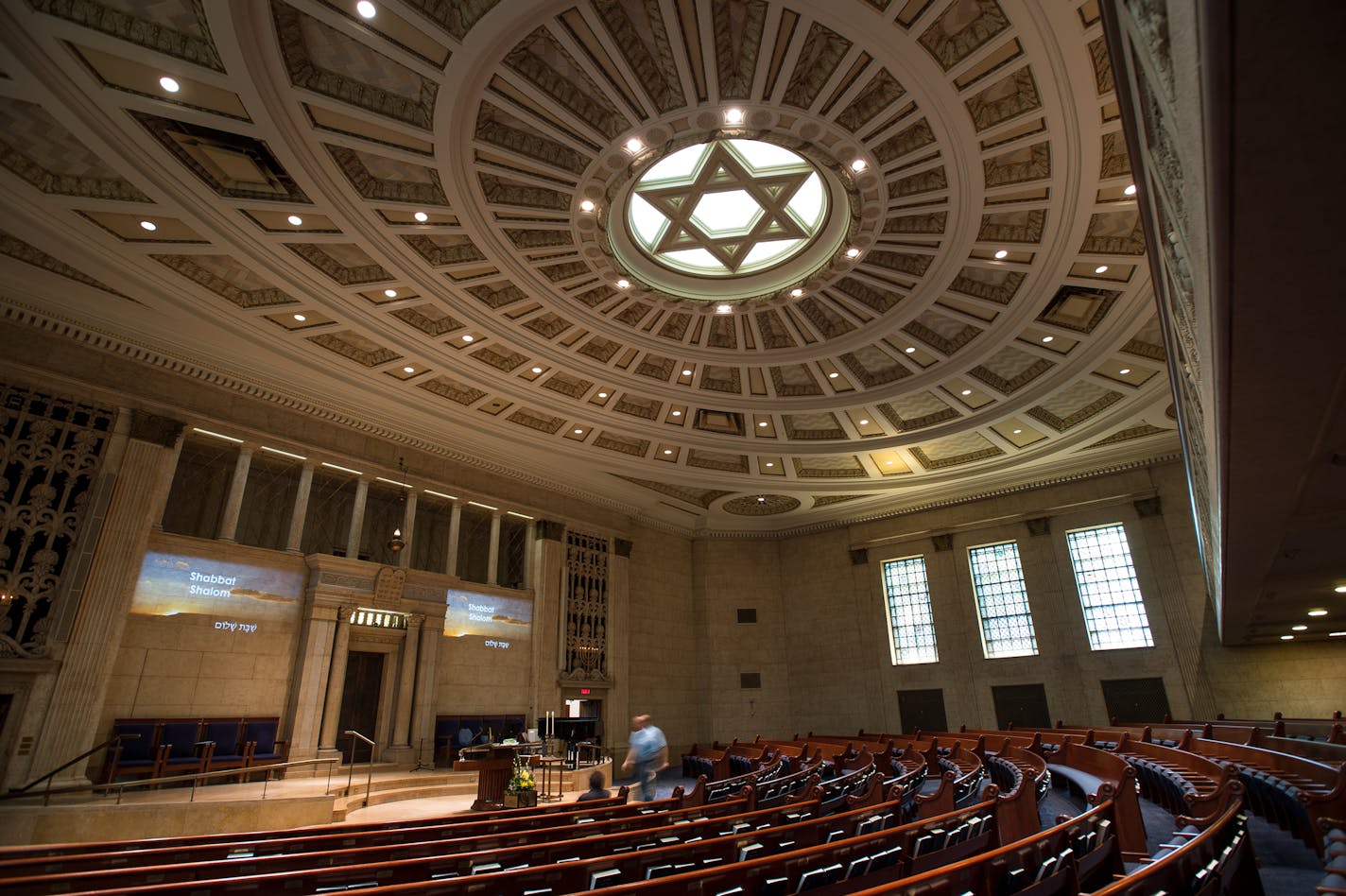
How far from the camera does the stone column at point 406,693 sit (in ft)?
49.0

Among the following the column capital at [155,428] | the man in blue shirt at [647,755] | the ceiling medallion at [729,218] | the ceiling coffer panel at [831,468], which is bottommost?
the man in blue shirt at [647,755]

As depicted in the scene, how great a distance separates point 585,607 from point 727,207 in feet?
40.3

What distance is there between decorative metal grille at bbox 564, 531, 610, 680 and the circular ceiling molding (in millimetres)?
5013

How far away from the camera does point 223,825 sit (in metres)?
9.77

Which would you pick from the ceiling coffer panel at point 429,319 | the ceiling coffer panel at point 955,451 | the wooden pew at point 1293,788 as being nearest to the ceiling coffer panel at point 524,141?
the ceiling coffer panel at point 429,319

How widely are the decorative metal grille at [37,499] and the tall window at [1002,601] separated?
22.5m

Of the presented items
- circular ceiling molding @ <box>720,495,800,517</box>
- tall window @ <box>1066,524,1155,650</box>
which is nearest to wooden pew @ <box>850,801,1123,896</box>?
tall window @ <box>1066,524,1155,650</box>

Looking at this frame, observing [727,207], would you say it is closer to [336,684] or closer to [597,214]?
[597,214]

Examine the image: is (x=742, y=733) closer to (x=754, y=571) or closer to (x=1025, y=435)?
(x=754, y=571)

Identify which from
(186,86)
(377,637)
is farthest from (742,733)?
(186,86)

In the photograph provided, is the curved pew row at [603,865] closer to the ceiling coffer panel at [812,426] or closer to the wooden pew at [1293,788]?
the wooden pew at [1293,788]

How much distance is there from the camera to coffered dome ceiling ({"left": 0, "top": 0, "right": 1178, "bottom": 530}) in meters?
8.07

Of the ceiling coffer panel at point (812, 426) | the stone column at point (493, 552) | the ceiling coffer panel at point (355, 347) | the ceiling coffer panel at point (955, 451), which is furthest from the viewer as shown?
the ceiling coffer panel at point (955, 451)

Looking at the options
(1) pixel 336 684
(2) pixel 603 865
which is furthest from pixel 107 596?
(2) pixel 603 865
